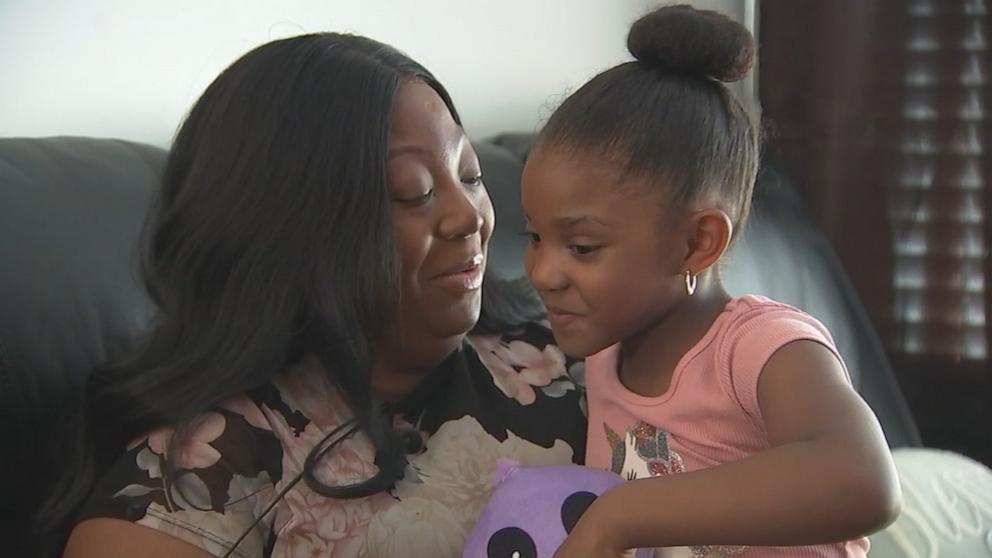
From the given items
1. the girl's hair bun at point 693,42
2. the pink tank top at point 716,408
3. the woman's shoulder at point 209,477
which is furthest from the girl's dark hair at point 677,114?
the woman's shoulder at point 209,477

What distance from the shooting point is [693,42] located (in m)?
1.08

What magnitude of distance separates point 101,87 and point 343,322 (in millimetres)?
583

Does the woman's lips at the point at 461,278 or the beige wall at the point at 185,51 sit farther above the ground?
the beige wall at the point at 185,51

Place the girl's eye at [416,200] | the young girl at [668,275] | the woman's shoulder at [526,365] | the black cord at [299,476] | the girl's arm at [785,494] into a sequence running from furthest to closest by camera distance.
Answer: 1. the woman's shoulder at [526,365]
2. the girl's eye at [416,200]
3. the black cord at [299,476]
4. the young girl at [668,275]
5. the girl's arm at [785,494]

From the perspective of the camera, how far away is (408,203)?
117cm

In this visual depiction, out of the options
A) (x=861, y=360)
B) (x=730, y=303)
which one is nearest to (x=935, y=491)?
(x=861, y=360)

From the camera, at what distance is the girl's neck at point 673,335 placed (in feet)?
3.57

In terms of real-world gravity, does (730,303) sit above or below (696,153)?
below

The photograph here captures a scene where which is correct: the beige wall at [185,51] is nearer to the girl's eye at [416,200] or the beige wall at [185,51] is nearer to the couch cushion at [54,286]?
the couch cushion at [54,286]

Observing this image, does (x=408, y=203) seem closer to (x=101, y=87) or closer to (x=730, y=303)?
(x=730, y=303)

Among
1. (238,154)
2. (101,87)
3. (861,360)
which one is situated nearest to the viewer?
(238,154)

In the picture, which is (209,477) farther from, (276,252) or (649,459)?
(649,459)

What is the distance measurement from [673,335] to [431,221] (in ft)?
0.85

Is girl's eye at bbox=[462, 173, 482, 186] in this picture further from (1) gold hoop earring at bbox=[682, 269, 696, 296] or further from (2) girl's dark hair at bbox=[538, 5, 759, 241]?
(1) gold hoop earring at bbox=[682, 269, 696, 296]
